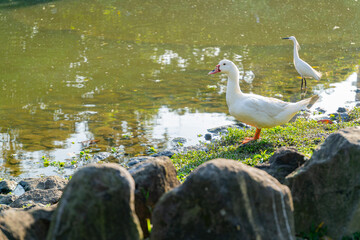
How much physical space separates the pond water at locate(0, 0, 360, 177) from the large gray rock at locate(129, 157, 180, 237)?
4.37 metres

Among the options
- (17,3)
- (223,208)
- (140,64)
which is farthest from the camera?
(17,3)

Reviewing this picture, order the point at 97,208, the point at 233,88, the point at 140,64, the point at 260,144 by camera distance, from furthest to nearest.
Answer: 1. the point at 140,64
2. the point at 233,88
3. the point at 260,144
4. the point at 97,208

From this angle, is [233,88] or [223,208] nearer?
[223,208]

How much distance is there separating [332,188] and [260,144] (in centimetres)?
316

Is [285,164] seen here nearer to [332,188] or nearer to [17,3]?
[332,188]

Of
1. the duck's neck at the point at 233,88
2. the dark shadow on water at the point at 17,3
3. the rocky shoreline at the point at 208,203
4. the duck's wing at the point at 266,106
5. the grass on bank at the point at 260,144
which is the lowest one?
the grass on bank at the point at 260,144

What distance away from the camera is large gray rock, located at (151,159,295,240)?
3008 mm

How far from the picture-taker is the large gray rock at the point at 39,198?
552 cm

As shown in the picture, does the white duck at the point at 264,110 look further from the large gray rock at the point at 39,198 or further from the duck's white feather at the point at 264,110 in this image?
the large gray rock at the point at 39,198

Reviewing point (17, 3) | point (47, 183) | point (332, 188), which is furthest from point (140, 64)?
point (17, 3)

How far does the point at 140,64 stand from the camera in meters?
13.6

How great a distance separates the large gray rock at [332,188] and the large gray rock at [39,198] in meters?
3.25

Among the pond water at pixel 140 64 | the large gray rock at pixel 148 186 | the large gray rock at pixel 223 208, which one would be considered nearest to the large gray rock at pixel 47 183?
the pond water at pixel 140 64

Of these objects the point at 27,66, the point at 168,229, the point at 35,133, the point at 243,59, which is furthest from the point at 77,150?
the point at 243,59
